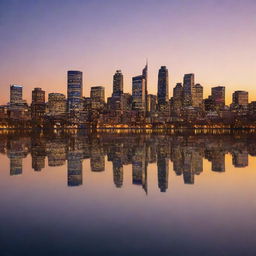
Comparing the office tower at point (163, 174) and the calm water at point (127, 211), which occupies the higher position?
the office tower at point (163, 174)

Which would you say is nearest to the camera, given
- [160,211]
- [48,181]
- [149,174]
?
[160,211]

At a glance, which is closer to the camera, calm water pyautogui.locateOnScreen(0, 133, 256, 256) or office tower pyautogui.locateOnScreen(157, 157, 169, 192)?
calm water pyautogui.locateOnScreen(0, 133, 256, 256)

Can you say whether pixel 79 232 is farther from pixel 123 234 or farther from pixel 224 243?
pixel 224 243

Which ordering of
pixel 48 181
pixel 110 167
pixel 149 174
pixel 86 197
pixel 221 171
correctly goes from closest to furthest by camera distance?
1. pixel 86 197
2. pixel 48 181
3. pixel 149 174
4. pixel 221 171
5. pixel 110 167

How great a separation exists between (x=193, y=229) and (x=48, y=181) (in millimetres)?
11915

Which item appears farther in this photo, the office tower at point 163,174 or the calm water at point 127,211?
the office tower at point 163,174

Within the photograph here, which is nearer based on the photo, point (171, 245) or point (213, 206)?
point (171, 245)

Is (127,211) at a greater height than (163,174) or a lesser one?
lesser

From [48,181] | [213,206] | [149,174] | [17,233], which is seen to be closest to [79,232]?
[17,233]

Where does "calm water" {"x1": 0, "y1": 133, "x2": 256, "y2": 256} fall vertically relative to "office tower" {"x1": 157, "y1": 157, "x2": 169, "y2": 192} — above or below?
below

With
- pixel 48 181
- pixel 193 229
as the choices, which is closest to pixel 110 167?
pixel 48 181

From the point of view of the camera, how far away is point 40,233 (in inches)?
417

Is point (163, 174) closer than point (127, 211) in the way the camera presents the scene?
No

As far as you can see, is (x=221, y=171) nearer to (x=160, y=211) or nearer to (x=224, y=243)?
(x=160, y=211)
